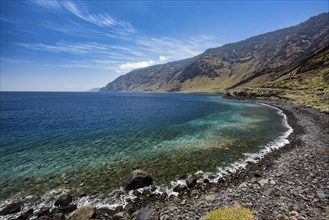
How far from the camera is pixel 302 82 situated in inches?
5960

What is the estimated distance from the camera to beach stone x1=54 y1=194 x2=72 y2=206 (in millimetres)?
19000

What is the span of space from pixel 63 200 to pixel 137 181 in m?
7.16

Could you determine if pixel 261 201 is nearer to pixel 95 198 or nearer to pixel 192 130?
pixel 95 198

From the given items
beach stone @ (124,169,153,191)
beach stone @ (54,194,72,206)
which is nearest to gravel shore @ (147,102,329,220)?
beach stone @ (124,169,153,191)

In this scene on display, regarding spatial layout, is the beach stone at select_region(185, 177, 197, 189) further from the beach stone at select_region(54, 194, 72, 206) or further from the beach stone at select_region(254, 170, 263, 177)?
the beach stone at select_region(54, 194, 72, 206)

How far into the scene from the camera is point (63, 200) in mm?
19172

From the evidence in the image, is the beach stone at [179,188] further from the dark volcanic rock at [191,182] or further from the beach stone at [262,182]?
the beach stone at [262,182]

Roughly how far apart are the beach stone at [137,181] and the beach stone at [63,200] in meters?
5.47

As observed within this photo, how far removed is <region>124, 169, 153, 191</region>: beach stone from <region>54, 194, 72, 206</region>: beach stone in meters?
5.47

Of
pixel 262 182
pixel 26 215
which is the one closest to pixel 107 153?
pixel 26 215

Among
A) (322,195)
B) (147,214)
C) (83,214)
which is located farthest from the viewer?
(322,195)

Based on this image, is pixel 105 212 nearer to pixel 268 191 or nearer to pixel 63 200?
pixel 63 200

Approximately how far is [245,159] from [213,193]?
12.0m

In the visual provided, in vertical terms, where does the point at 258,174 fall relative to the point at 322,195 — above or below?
below
